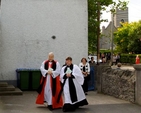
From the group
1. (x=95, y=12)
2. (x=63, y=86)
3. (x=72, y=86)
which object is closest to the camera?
(x=72, y=86)

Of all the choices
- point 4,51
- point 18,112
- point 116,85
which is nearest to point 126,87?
point 116,85

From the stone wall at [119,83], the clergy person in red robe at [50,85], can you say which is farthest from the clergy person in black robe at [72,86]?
the stone wall at [119,83]

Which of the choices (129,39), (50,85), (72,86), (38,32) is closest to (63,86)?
(72,86)

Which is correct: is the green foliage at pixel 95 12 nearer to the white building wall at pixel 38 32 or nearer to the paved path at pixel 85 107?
the white building wall at pixel 38 32

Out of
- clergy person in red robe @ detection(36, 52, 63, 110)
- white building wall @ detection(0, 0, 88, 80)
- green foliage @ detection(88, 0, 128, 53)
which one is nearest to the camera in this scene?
clergy person in red robe @ detection(36, 52, 63, 110)

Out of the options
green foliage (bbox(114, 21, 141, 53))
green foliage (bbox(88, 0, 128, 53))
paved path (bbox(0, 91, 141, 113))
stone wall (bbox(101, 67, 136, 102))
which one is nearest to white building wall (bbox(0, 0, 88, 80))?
stone wall (bbox(101, 67, 136, 102))

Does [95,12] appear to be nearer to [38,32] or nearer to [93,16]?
[93,16]

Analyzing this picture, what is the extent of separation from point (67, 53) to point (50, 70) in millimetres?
7050

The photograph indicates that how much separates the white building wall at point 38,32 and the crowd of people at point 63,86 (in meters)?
6.25

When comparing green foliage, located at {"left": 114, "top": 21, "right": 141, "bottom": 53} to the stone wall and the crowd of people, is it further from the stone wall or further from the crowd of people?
the crowd of people

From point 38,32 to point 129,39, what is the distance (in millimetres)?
43623

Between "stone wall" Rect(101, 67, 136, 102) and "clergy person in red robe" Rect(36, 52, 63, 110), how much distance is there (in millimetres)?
2730

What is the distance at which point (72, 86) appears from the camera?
10.6 meters

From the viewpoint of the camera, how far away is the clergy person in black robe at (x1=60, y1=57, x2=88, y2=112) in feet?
34.4
